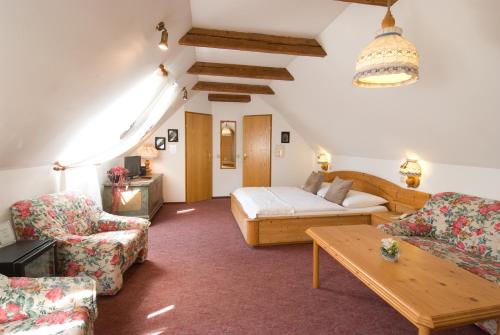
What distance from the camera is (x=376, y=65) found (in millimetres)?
1496

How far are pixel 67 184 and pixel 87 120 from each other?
1.05 metres

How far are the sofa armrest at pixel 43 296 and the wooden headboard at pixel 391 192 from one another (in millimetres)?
3569

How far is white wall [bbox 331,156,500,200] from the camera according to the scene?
2.62 m

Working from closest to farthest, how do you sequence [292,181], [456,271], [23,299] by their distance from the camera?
1. [23,299]
2. [456,271]
3. [292,181]

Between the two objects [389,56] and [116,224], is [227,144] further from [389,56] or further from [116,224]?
[389,56]

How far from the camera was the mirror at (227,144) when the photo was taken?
6.54 meters

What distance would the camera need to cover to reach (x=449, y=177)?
3.04 meters

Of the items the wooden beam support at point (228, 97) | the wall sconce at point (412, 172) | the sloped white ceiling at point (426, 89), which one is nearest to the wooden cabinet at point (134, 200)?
the wooden beam support at point (228, 97)

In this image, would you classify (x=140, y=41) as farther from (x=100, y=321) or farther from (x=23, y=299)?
(x=100, y=321)

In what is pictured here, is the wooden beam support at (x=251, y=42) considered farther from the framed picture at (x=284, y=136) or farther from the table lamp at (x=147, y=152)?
the framed picture at (x=284, y=136)

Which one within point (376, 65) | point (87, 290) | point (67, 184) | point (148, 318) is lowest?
point (148, 318)

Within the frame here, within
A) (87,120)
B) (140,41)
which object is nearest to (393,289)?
(140,41)

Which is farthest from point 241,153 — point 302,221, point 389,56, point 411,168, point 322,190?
point 389,56

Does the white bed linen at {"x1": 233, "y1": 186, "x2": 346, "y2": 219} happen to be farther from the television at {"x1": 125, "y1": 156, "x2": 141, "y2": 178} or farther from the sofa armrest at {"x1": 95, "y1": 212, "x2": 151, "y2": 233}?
the television at {"x1": 125, "y1": 156, "x2": 141, "y2": 178}
